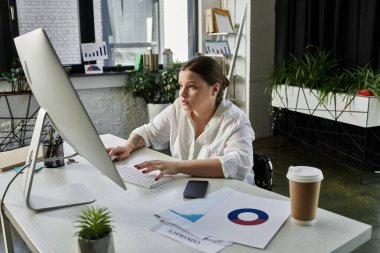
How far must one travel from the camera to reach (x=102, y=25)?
4074 millimetres

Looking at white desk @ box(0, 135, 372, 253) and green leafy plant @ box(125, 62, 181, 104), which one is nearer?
white desk @ box(0, 135, 372, 253)

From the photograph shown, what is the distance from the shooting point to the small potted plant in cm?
77

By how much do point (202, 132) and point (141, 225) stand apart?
29.1 inches

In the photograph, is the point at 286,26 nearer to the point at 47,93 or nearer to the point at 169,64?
the point at 169,64

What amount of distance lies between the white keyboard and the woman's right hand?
167 mm

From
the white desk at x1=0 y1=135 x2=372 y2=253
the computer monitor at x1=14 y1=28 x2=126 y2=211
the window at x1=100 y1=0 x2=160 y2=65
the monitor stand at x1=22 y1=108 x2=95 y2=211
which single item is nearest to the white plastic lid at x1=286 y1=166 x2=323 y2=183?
the white desk at x1=0 y1=135 x2=372 y2=253

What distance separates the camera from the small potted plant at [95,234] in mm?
767

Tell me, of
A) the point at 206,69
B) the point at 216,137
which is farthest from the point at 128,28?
the point at 216,137

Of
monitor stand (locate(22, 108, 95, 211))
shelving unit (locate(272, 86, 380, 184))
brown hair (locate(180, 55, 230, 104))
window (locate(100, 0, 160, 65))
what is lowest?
shelving unit (locate(272, 86, 380, 184))

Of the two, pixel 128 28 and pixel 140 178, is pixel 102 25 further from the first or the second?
pixel 140 178

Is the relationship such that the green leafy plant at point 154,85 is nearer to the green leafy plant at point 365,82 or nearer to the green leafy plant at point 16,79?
the green leafy plant at point 16,79

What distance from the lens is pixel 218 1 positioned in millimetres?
4617

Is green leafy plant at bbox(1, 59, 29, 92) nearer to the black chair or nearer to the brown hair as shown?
the brown hair

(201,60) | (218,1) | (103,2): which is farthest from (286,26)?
(201,60)
